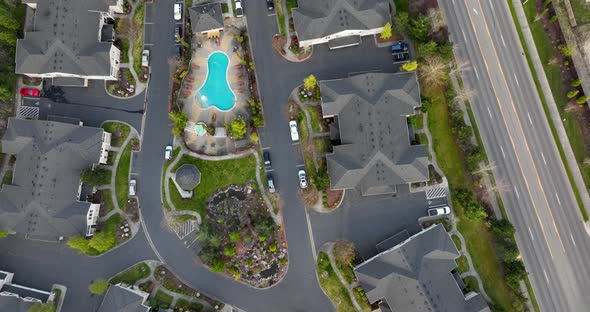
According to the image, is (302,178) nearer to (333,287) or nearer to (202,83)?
(333,287)

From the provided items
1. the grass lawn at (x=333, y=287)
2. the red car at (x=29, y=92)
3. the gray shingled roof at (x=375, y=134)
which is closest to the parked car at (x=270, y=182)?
the gray shingled roof at (x=375, y=134)

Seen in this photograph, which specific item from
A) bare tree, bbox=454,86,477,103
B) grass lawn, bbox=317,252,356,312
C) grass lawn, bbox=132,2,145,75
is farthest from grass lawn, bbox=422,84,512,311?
grass lawn, bbox=132,2,145,75

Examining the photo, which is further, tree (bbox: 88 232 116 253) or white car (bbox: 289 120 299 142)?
white car (bbox: 289 120 299 142)

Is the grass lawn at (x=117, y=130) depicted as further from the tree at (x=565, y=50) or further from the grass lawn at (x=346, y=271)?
the tree at (x=565, y=50)

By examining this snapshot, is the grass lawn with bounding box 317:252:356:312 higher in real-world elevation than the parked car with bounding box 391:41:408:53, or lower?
lower

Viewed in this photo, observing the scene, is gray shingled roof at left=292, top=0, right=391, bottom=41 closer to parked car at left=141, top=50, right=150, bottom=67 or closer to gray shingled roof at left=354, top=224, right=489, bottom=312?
parked car at left=141, top=50, right=150, bottom=67

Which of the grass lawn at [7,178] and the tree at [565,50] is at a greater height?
the tree at [565,50]
